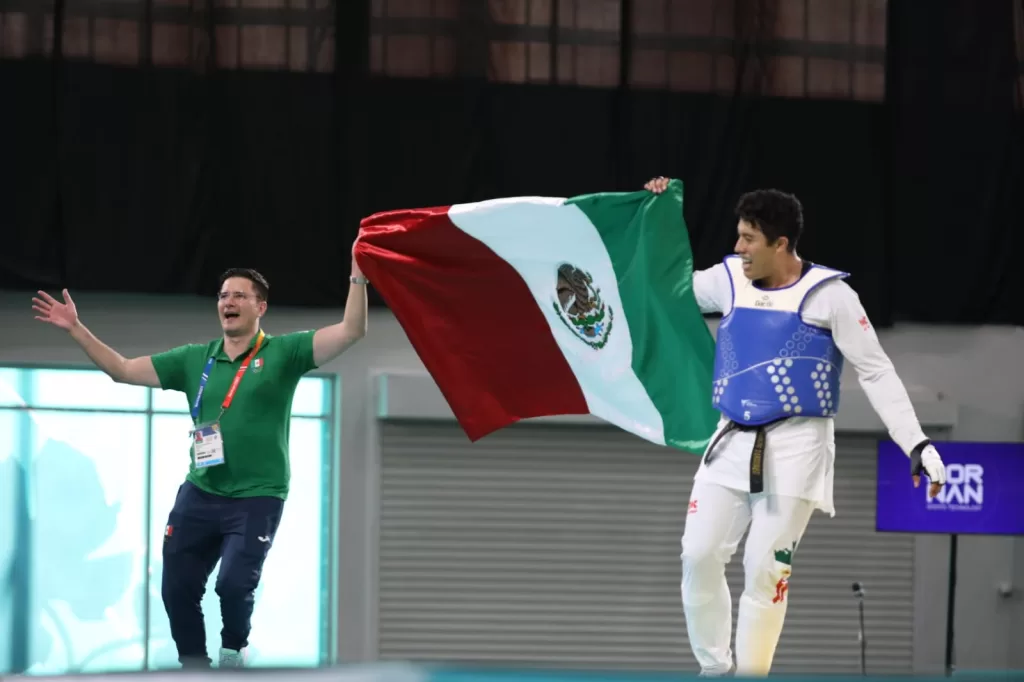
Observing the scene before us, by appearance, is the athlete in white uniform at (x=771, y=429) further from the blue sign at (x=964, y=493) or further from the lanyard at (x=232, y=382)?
the blue sign at (x=964, y=493)

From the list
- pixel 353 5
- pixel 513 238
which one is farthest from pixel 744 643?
pixel 353 5

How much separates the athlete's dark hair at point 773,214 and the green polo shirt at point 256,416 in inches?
72.8

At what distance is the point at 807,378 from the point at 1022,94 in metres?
7.58

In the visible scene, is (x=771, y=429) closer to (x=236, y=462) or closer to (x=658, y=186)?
(x=658, y=186)

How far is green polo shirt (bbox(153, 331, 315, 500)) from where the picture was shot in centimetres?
552

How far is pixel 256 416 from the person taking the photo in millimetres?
5543

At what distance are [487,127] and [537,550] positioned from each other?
3376 mm

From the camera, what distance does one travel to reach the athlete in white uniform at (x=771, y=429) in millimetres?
4871

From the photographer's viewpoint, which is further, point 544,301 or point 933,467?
point 544,301

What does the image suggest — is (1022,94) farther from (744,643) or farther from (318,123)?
(744,643)

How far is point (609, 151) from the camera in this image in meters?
11.1

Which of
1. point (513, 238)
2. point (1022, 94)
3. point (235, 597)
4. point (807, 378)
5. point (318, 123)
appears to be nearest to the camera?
point (807, 378)

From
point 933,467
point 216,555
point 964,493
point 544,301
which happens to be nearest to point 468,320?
point 544,301

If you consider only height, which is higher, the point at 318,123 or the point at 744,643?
the point at 318,123
